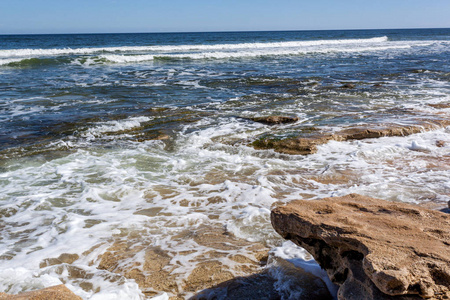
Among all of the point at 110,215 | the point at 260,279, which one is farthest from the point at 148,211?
the point at 260,279

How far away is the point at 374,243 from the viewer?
87.7 inches

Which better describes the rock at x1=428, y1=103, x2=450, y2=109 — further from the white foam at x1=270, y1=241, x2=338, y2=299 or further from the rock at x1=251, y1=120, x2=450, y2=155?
the white foam at x1=270, y1=241, x2=338, y2=299

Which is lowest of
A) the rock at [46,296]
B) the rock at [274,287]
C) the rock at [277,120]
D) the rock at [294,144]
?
the rock at [274,287]

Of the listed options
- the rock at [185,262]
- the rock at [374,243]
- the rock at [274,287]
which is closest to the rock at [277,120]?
the rock at [185,262]

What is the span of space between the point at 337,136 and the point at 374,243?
16.2 feet

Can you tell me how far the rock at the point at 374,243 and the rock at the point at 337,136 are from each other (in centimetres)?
332

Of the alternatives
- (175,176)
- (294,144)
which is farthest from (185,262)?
(294,144)

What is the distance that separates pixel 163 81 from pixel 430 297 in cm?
1423

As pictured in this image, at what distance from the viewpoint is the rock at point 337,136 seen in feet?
21.0

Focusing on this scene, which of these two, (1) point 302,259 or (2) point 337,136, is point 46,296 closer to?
(1) point 302,259

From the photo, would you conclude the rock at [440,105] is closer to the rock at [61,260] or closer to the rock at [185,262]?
the rock at [185,262]

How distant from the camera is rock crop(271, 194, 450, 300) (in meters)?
1.93

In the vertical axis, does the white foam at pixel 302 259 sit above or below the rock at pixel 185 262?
above

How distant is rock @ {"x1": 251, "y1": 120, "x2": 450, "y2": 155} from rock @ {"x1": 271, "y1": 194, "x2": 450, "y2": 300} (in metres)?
3.32
